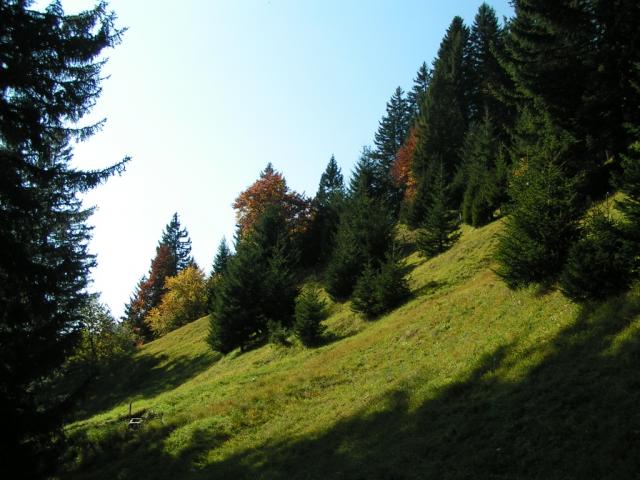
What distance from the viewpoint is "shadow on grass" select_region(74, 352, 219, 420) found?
1332 inches

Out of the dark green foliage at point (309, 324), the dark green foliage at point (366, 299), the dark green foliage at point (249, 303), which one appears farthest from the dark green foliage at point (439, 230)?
the dark green foliage at point (309, 324)

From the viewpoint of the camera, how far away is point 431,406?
11.5 m

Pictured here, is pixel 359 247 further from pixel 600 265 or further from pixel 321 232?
pixel 600 265

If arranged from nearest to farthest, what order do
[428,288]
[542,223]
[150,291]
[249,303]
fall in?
[542,223] < [428,288] < [249,303] < [150,291]

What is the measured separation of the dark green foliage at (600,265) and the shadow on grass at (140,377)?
27.5m

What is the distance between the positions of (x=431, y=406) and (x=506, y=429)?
276 centimetres

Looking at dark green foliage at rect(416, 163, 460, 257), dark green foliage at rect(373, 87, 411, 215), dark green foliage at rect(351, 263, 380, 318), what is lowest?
dark green foliage at rect(351, 263, 380, 318)

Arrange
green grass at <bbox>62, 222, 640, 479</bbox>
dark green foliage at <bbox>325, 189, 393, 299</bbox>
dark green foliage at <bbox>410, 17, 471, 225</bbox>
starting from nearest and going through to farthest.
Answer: green grass at <bbox>62, 222, 640, 479</bbox> < dark green foliage at <bbox>325, 189, 393, 299</bbox> < dark green foliage at <bbox>410, 17, 471, 225</bbox>

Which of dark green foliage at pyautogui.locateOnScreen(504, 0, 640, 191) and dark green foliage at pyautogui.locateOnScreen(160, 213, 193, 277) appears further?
dark green foliage at pyautogui.locateOnScreen(160, 213, 193, 277)

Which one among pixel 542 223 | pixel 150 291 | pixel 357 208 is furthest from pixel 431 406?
pixel 150 291

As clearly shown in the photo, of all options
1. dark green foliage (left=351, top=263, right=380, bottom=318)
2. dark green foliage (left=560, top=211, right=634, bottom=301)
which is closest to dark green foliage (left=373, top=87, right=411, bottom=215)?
dark green foliage (left=351, top=263, right=380, bottom=318)

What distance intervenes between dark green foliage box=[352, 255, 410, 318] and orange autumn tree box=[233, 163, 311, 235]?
2868cm

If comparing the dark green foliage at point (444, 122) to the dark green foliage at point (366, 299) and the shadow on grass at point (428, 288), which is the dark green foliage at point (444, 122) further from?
the dark green foliage at point (366, 299)

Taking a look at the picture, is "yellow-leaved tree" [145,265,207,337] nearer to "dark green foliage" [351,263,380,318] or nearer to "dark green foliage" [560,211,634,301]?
"dark green foliage" [351,263,380,318]
